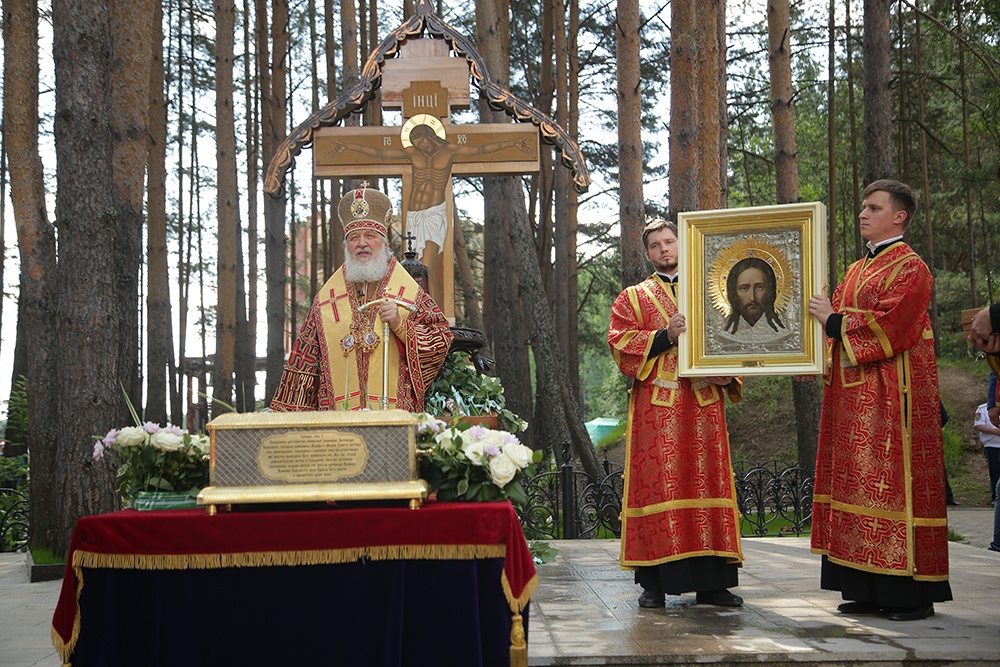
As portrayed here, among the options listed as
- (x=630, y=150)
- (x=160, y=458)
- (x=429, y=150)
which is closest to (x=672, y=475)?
(x=160, y=458)

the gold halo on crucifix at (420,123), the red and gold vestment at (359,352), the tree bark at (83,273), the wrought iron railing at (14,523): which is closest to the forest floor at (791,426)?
the gold halo on crucifix at (420,123)

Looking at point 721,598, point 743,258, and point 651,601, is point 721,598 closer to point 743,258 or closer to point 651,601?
point 651,601

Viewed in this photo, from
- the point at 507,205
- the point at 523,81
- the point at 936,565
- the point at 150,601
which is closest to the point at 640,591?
the point at 936,565

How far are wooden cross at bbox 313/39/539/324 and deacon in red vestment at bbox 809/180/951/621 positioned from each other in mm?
3966

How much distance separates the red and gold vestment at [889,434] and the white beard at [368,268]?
265cm

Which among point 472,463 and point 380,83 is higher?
point 380,83

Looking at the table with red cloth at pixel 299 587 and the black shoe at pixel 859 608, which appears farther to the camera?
the black shoe at pixel 859 608

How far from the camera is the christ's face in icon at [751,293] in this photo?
206 inches

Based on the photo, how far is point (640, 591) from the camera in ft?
20.6

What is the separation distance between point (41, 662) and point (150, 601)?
1.36 meters

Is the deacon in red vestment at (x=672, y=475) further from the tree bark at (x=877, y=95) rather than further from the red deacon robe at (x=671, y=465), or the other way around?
the tree bark at (x=877, y=95)

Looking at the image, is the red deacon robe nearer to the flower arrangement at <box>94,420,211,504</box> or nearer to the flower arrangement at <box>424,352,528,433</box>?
the flower arrangement at <box>424,352,528,433</box>

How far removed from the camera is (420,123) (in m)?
9.02

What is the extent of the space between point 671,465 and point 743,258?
4.21 ft
